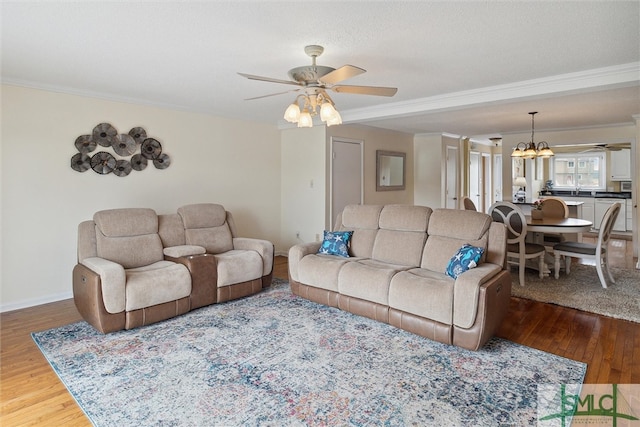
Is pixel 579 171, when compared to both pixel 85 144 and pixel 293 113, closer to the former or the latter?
pixel 293 113

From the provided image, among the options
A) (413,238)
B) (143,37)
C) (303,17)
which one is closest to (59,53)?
(143,37)

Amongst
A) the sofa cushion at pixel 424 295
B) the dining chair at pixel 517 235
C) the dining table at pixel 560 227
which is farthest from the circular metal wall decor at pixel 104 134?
the dining table at pixel 560 227

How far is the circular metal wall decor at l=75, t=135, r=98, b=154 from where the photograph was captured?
4.17m

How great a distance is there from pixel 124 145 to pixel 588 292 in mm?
5623

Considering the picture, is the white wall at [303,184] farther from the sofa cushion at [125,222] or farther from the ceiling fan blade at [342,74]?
the ceiling fan blade at [342,74]

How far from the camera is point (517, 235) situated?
448cm

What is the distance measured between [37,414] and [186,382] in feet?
2.60

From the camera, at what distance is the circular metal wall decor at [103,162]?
4297mm

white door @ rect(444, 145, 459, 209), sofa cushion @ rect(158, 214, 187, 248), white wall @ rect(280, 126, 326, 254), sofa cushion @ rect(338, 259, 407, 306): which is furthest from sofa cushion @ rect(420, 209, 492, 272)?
white door @ rect(444, 145, 459, 209)

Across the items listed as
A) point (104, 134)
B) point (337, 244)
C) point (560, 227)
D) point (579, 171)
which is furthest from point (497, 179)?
point (104, 134)

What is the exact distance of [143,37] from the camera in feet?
8.48

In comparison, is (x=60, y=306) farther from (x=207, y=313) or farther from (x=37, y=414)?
(x=37, y=414)

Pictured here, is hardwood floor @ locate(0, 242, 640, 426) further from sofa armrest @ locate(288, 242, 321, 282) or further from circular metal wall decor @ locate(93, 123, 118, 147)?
sofa armrest @ locate(288, 242, 321, 282)

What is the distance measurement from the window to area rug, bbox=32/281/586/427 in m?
8.09
